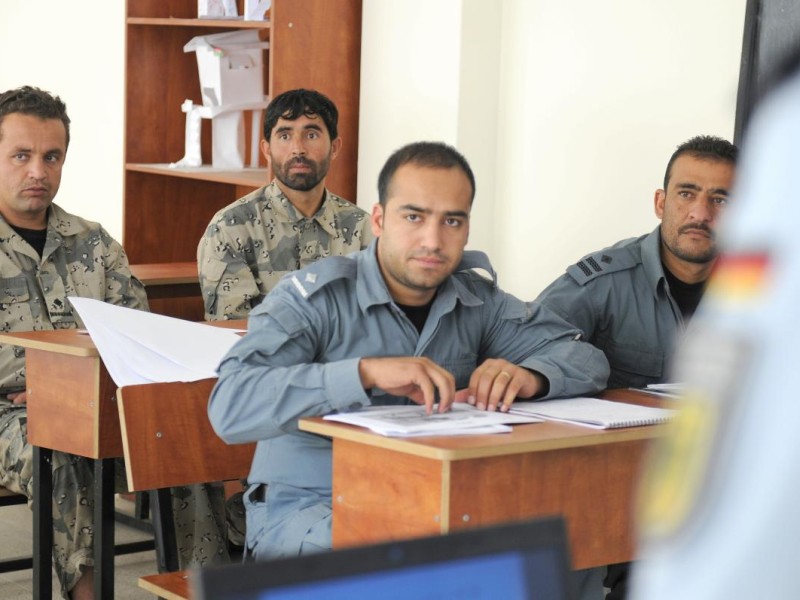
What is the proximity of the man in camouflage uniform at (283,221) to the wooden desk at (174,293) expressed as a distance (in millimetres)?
341

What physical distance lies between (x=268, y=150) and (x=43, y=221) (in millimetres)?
963

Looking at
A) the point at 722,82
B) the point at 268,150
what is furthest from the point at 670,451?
the point at 268,150

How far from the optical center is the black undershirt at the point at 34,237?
3227 mm

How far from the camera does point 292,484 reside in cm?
201

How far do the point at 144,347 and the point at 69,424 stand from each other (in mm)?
378

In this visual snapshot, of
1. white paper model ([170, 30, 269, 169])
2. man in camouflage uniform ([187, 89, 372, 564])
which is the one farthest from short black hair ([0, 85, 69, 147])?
white paper model ([170, 30, 269, 169])

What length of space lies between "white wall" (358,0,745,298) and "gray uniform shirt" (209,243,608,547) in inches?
44.7

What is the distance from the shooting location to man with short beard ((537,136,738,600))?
2615mm

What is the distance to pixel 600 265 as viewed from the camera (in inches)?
105

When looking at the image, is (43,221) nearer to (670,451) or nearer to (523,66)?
(523,66)

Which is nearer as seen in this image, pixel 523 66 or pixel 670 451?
pixel 670 451

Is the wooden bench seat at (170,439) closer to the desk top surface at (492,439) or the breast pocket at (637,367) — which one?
the desk top surface at (492,439)

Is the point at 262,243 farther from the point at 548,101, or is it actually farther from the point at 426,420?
the point at 426,420

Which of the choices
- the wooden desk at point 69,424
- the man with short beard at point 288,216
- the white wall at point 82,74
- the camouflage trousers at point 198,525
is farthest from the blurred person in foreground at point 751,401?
the white wall at point 82,74
